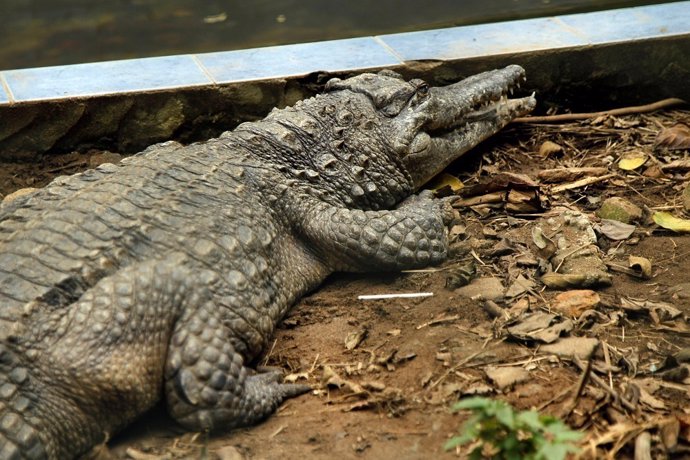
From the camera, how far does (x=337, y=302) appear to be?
14.4ft

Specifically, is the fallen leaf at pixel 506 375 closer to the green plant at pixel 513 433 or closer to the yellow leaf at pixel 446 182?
the green plant at pixel 513 433

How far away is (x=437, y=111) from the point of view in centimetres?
536

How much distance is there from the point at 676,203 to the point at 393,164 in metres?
1.67

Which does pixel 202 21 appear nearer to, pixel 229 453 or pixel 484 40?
pixel 484 40

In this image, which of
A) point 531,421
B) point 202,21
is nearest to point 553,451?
point 531,421

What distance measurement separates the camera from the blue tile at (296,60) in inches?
228

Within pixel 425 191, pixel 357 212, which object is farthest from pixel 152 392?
pixel 425 191

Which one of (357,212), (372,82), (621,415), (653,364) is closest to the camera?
(621,415)

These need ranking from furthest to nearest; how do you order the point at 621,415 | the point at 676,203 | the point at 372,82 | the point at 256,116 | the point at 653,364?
the point at 256,116 < the point at 372,82 < the point at 676,203 < the point at 653,364 < the point at 621,415

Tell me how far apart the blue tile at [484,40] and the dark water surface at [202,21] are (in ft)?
3.65

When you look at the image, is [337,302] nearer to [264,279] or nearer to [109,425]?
[264,279]

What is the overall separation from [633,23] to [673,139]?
1201mm

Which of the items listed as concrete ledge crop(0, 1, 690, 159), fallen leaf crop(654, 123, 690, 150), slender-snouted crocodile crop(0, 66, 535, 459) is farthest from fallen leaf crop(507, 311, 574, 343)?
concrete ledge crop(0, 1, 690, 159)

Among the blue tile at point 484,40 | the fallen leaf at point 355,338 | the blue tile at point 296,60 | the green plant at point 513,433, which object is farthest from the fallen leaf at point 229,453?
the blue tile at point 484,40
